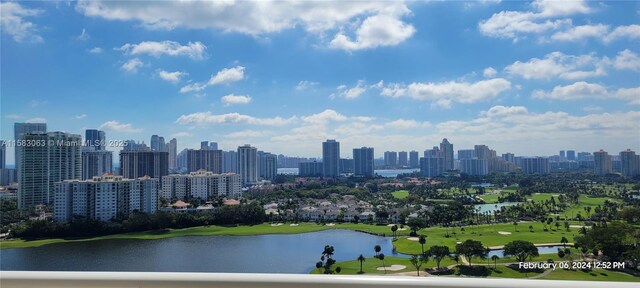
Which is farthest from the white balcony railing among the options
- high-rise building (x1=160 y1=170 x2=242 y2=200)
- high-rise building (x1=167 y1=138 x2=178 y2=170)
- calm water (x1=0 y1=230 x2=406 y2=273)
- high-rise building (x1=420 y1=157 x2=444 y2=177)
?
high-rise building (x1=160 y1=170 x2=242 y2=200)

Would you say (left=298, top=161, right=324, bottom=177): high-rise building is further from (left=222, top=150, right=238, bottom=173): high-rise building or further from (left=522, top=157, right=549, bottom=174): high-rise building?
(left=522, top=157, right=549, bottom=174): high-rise building

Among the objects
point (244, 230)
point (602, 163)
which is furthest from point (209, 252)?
point (602, 163)

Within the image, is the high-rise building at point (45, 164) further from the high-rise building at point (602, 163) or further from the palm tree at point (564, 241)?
the high-rise building at point (602, 163)

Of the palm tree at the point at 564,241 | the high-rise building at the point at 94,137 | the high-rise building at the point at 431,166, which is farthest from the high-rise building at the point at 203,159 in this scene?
the palm tree at the point at 564,241

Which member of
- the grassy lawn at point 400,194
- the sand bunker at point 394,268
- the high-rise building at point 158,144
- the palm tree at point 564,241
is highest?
the high-rise building at point 158,144

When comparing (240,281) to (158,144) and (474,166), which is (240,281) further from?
(474,166)
